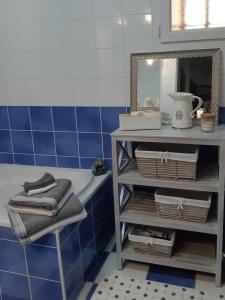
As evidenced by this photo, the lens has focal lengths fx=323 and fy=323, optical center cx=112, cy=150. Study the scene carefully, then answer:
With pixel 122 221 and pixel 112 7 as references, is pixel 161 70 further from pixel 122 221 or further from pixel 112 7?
pixel 122 221

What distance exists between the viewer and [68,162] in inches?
91.0

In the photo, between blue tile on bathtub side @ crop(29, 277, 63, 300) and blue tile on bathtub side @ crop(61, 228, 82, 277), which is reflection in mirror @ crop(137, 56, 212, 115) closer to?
blue tile on bathtub side @ crop(61, 228, 82, 277)

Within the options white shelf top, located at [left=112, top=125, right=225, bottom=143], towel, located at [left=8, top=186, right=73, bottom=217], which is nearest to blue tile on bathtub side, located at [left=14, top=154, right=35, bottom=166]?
towel, located at [left=8, top=186, right=73, bottom=217]

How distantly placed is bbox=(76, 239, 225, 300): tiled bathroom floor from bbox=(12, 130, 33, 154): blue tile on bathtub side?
978 mm

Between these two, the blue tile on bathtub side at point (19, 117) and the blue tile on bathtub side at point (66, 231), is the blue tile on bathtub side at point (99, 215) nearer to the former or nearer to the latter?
the blue tile on bathtub side at point (66, 231)

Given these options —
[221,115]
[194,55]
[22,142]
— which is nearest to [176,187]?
[221,115]

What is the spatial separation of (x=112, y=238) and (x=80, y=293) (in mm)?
566

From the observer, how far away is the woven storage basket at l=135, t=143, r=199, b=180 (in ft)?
5.32

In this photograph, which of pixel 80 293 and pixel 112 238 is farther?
pixel 112 238

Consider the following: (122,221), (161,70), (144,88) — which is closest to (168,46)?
(161,70)

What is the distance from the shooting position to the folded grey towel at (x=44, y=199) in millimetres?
1552

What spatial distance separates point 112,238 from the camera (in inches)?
89.4

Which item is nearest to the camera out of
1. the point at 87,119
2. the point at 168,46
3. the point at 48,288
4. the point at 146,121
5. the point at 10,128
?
the point at 48,288

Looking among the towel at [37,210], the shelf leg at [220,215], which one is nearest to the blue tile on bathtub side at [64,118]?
the towel at [37,210]
